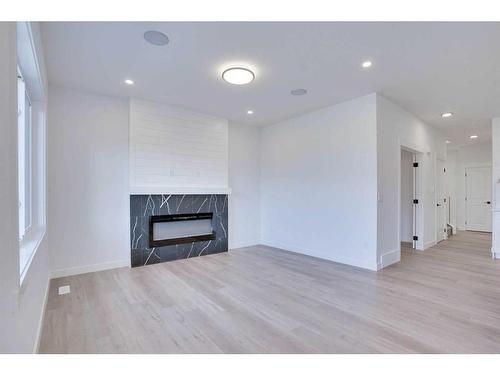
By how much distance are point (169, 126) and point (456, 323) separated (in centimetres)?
465

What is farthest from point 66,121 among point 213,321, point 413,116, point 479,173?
point 479,173

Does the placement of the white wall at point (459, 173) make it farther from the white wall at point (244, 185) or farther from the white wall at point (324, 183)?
the white wall at point (244, 185)

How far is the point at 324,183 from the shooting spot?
4.58 meters

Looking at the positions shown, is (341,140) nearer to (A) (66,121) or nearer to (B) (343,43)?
(B) (343,43)

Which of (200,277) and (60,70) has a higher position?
(60,70)

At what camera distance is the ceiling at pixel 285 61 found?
7.60 ft

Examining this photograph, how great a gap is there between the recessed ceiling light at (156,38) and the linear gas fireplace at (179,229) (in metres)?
2.73

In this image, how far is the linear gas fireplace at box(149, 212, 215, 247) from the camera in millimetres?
4324

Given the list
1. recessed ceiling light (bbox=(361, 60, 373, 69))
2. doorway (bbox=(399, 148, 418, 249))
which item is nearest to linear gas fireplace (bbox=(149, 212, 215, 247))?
recessed ceiling light (bbox=(361, 60, 373, 69))

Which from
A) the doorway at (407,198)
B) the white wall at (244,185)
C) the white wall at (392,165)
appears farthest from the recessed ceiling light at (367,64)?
the doorway at (407,198)

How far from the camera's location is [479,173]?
7684mm

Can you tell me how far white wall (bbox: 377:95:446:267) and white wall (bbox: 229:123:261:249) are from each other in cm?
274

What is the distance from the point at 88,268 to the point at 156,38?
3.36m
